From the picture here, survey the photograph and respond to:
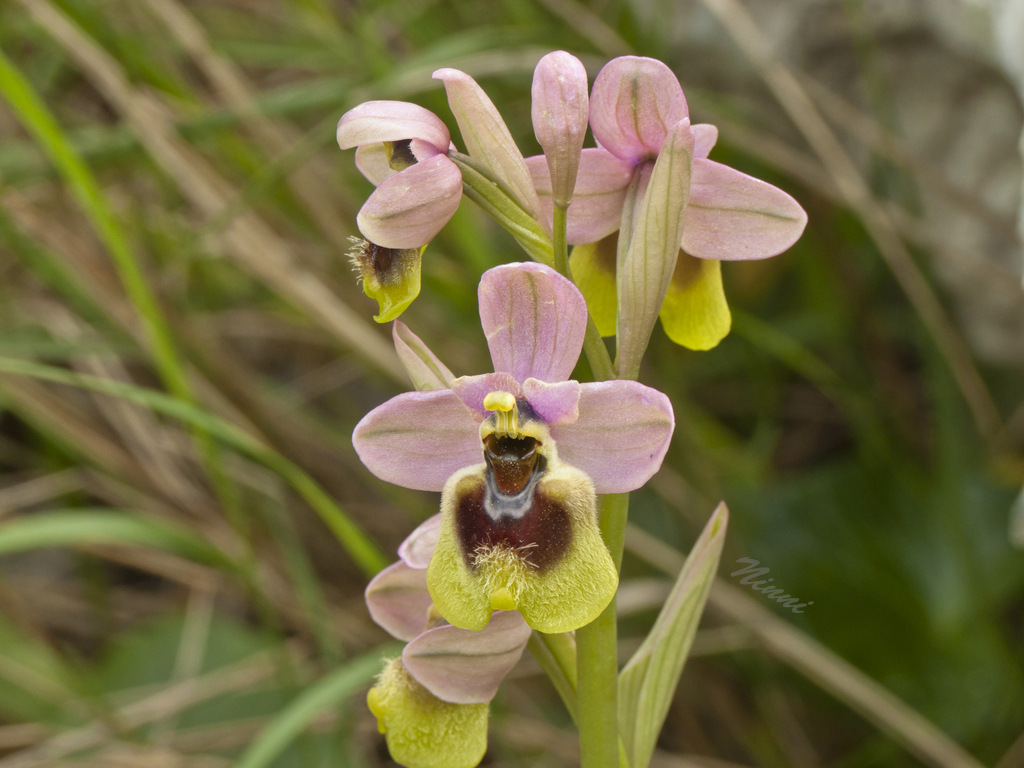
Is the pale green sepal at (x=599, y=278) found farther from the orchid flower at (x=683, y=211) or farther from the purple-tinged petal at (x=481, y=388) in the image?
the purple-tinged petal at (x=481, y=388)

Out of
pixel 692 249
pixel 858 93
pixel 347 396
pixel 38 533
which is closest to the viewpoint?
pixel 692 249

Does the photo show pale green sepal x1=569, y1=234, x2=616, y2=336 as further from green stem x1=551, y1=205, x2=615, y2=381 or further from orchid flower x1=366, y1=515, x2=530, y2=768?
orchid flower x1=366, y1=515, x2=530, y2=768

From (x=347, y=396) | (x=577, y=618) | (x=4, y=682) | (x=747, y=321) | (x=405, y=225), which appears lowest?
(x=577, y=618)

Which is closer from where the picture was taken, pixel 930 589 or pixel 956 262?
pixel 956 262

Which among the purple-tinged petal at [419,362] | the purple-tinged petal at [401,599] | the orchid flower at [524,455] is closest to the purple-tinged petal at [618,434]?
the orchid flower at [524,455]

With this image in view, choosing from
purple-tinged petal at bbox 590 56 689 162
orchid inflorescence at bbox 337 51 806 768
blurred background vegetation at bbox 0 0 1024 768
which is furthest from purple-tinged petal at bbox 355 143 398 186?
blurred background vegetation at bbox 0 0 1024 768

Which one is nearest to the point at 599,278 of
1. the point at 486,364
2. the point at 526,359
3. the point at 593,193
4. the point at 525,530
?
the point at 593,193

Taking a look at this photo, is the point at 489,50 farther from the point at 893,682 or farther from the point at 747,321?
the point at 893,682

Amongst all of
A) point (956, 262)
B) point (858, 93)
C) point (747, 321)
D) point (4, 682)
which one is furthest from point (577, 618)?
point (858, 93)
